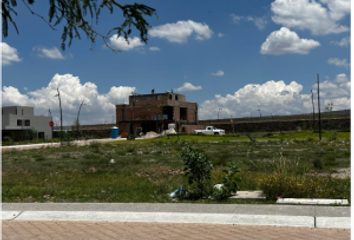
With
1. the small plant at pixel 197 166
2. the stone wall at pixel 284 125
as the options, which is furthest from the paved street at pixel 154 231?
the stone wall at pixel 284 125

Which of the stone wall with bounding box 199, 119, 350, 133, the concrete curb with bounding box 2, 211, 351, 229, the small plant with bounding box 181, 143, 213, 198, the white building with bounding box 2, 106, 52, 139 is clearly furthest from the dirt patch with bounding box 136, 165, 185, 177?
the white building with bounding box 2, 106, 52, 139

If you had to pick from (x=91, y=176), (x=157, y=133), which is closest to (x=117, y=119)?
(x=157, y=133)

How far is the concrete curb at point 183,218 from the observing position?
7.42 metres

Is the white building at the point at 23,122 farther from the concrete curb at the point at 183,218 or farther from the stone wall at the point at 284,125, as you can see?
the concrete curb at the point at 183,218

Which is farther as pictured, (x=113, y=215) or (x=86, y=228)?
(x=113, y=215)

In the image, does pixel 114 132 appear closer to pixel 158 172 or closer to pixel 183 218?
pixel 158 172

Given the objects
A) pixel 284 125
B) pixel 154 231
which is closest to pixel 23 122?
pixel 284 125

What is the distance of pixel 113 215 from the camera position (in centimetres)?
832

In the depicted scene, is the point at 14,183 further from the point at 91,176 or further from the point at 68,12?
the point at 68,12

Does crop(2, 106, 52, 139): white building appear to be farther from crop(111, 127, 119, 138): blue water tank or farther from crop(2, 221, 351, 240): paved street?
crop(2, 221, 351, 240): paved street

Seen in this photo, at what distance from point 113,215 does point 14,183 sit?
6.29 meters

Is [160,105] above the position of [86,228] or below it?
above

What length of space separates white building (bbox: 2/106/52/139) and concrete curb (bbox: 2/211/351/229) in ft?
248

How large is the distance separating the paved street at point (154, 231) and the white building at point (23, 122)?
76.7m
